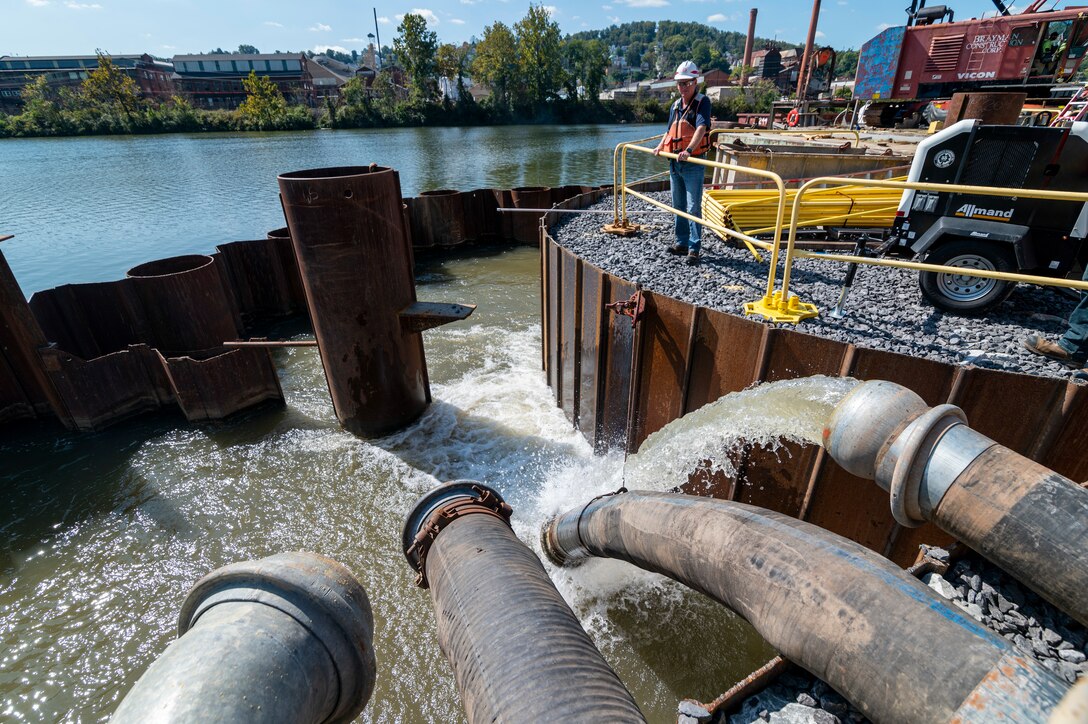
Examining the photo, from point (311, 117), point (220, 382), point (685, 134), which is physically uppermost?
point (685, 134)

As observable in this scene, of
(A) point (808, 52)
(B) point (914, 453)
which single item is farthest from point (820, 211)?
(A) point (808, 52)

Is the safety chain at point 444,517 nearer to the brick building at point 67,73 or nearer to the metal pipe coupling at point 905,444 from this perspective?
the metal pipe coupling at point 905,444

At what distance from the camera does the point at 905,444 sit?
2678mm

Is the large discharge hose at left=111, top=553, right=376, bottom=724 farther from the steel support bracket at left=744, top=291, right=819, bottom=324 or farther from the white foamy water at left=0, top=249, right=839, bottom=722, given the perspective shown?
the steel support bracket at left=744, top=291, right=819, bottom=324

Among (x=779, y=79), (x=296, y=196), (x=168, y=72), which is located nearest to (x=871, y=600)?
(x=296, y=196)

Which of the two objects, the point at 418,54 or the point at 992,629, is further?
the point at 418,54

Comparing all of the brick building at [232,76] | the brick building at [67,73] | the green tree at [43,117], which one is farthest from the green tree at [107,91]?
the brick building at [232,76]

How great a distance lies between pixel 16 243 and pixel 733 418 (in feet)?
75.9

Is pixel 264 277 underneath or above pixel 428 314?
underneath

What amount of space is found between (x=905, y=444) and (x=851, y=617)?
3.43 feet

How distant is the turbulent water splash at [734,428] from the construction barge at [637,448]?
175mm

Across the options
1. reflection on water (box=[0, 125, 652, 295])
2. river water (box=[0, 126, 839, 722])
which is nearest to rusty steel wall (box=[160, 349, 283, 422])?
river water (box=[0, 126, 839, 722])

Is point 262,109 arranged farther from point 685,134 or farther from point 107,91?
point 685,134

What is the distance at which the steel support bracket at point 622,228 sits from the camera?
8.57 meters
